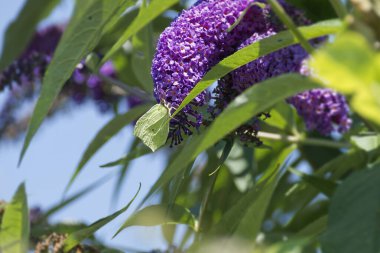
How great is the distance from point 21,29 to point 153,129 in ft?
2.28

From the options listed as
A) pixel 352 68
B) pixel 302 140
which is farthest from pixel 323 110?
pixel 352 68

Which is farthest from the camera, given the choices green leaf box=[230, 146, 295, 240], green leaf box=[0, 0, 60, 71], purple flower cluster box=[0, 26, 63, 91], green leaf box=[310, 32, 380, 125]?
purple flower cluster box=[0, 26, 63, 91]

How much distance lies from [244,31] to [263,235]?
41 centimetres

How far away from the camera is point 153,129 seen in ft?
2.69

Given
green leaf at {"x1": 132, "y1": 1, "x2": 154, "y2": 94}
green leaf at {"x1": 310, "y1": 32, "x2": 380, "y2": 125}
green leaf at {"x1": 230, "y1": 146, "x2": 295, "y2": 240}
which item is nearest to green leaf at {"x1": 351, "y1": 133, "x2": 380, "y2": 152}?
green leaf at {"x1": 230, "y1": 146, "x2": 295, "y2": 240}

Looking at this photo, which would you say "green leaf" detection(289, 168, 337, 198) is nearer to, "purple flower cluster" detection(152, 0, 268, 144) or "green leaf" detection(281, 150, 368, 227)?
"green leaf" detection(281, 150, 368, 227)

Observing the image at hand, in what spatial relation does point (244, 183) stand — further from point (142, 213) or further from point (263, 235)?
point (142, 213)

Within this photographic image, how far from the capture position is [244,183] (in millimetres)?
1394

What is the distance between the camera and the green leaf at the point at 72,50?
30.3 inches

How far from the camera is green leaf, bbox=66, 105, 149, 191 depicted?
1.22 metres

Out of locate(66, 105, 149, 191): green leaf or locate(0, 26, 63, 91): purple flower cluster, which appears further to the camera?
locate(0, 26, 63, 91): purple flower cluster

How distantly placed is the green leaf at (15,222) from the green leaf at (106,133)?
0.50ft

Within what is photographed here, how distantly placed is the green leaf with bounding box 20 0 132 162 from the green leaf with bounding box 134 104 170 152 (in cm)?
10

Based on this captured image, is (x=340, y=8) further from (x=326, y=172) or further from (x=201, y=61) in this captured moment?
(x=326, y=172)
